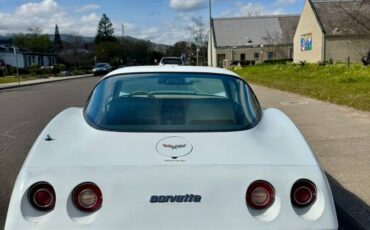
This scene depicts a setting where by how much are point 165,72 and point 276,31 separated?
73022mm

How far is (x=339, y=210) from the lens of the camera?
13.4ft

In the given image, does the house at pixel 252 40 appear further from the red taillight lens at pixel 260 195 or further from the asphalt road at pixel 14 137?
the red taillight lens at pixel 260 195

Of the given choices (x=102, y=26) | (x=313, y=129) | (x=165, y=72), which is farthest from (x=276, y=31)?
(x=165, y=72)

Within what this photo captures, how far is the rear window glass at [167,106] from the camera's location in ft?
9.94

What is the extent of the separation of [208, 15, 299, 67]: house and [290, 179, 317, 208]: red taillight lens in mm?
67942

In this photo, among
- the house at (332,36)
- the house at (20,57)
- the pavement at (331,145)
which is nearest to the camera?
the pavement at (331,145)

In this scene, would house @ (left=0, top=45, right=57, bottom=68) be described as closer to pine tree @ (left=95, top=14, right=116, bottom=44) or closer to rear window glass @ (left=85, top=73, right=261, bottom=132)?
pine tree @ (left=95, top=14, right=116, bottom=44)

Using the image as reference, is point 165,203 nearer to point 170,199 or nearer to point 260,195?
point 170,199

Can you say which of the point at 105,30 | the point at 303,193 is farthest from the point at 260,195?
the point at 105,30

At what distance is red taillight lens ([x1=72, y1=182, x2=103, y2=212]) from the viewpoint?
7.77ft

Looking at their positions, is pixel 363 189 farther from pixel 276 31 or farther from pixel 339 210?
pixel 276 31

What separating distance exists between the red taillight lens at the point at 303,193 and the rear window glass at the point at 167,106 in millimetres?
682

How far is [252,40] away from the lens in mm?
72938

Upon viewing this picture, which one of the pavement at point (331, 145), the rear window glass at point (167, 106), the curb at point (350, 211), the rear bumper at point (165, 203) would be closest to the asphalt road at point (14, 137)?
the pavement at point (331, 145)
